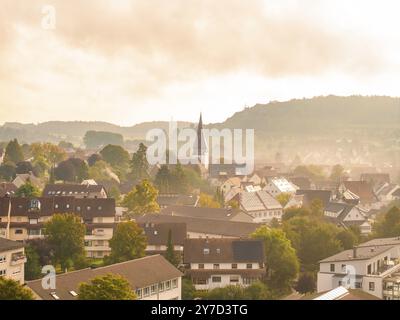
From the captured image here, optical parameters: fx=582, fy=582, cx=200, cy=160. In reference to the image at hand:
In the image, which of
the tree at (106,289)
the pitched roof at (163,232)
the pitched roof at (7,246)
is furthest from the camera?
the pitched roof at (163,232)

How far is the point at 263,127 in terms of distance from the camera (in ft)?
114

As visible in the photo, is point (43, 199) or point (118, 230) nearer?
point (118, 230)

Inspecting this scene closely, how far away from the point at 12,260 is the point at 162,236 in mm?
2633

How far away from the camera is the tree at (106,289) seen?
16.4ft

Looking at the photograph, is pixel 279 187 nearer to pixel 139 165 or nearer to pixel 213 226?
pixel 139 165

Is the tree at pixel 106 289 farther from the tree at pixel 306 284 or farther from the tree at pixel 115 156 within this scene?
the tree at pixel 115 156

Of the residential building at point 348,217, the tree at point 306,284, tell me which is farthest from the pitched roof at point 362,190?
the tree at point 306,284

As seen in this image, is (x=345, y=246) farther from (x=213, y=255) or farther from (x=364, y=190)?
(x=364, y=190)

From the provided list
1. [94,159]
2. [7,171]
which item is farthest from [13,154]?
[94,159]

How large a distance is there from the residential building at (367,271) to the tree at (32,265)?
3.44m

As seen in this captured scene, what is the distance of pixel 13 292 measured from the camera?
16.1 feet
